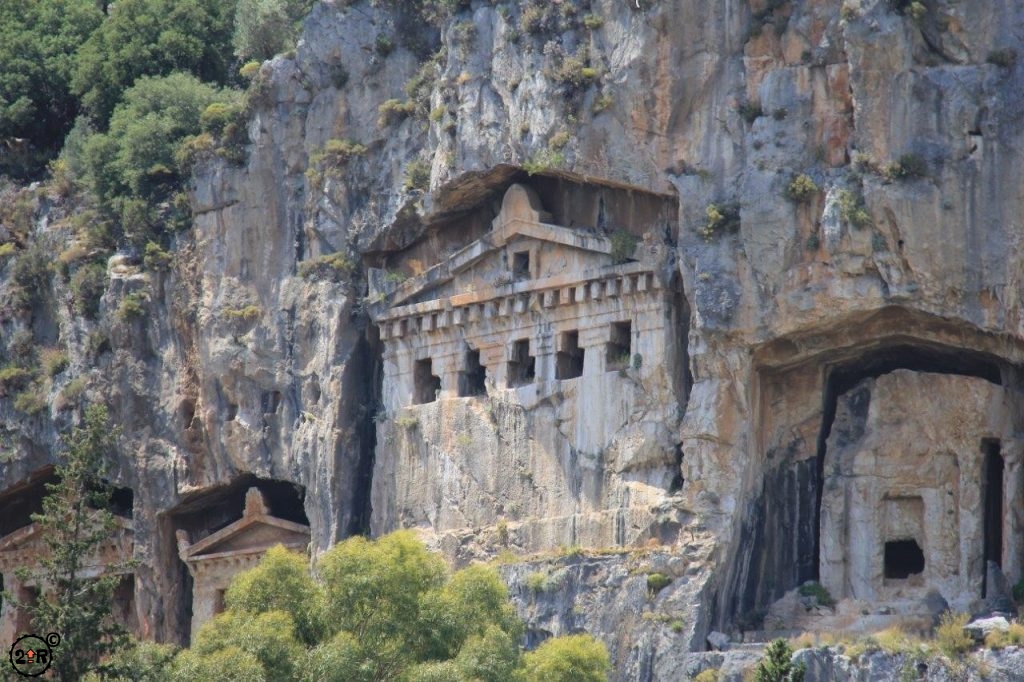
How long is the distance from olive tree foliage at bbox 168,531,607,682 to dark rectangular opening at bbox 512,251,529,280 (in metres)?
9.78

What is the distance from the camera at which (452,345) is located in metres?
52.9

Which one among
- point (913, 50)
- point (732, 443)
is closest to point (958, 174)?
point (913, 50)

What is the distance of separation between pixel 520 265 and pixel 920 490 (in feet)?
30.0

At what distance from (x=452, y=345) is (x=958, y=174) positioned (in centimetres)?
1177

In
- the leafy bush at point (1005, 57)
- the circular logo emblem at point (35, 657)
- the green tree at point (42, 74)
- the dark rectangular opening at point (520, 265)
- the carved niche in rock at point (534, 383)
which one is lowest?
the circular logo emblem at point (35, 657)

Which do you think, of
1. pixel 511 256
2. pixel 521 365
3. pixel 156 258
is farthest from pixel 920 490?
pixel 156 258

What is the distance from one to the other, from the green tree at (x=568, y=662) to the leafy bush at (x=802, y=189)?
9079 mm

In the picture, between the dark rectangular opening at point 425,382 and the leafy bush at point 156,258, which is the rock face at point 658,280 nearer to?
the dark rectangular opening at point 425,382

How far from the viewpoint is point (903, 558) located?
4878 cm

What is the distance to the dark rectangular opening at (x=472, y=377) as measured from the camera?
2076 inches

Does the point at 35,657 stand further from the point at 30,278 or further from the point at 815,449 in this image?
the point at 30,278

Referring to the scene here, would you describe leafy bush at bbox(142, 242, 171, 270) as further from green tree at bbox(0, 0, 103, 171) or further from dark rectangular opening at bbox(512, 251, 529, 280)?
green tree at bbox(0, 0, 103, 171)

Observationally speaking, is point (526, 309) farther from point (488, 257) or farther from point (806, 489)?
point (806, 489)

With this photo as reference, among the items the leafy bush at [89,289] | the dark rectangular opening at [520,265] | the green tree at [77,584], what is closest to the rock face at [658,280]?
A: the dark rectangular opening at [520,265]
